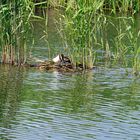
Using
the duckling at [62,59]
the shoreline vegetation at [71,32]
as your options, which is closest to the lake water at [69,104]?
the shoreline vegetation at [71,32]

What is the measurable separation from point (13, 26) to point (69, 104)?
10.6 ft

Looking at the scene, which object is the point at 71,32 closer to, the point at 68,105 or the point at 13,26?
the point at 13,26

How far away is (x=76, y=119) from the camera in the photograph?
10219mm

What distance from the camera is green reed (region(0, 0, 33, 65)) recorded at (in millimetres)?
13867

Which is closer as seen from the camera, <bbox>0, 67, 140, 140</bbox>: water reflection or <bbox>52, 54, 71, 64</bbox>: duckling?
<bbox>0, 67, 140, 140</bbox>: water reflection

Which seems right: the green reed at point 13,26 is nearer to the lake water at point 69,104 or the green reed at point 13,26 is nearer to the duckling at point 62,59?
the lake water at point 69,104

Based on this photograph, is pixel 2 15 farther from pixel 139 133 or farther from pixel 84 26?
pixel 139 133

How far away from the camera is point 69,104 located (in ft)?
36.9

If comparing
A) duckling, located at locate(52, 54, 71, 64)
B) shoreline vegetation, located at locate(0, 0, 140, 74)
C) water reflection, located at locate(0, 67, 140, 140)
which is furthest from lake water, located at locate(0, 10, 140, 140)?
duckling, located at locate(52, 54, 71, 64)

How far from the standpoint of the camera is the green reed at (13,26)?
1387cm

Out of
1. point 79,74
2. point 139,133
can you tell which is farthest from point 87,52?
point 139,133

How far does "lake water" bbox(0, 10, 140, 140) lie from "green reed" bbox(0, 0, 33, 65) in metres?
0.34

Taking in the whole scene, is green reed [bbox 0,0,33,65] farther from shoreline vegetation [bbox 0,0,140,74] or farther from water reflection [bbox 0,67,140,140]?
water reflection [bbox 0,67,140,140]

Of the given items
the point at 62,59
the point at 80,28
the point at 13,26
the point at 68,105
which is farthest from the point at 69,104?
the point at 13,26
